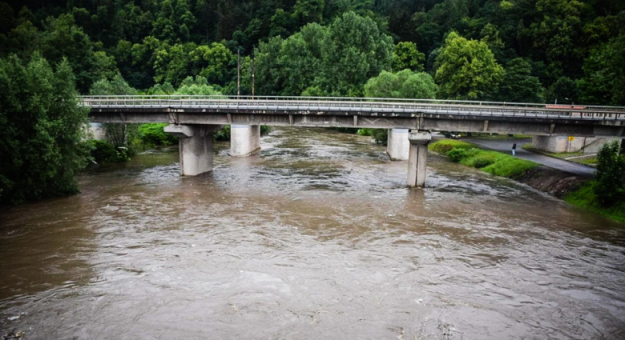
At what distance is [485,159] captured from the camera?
60438 mm

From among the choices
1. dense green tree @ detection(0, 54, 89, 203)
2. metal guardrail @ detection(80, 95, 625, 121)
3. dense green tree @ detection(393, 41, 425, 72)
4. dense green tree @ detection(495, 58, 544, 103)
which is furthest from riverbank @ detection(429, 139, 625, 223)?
dense green tree @ detection(393, 41, 425, 72)

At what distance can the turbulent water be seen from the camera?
64.1ft

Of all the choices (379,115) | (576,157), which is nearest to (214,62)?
(379,115)

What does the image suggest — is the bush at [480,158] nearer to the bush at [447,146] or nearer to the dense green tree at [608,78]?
the bush at [447,146]

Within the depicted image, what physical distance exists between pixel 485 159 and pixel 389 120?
20.2 meters

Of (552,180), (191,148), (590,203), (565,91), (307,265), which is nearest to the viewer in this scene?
(307,265)

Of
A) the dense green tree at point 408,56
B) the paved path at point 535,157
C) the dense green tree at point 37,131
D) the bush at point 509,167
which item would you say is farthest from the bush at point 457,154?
the dense green tree at point 408,56

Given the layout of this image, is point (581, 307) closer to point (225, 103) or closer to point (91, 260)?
point (91, 260)

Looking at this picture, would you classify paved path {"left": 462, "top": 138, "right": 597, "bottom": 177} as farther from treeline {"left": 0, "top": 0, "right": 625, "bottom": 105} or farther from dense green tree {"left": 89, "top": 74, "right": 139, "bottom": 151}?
dense green tree {"left": 89, "top": 74, "right": 139, "bottom": 151}

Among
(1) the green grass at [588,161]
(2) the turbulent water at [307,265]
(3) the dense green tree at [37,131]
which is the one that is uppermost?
(3) the dense green tree at [37,131]

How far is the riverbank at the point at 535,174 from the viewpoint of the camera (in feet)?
129

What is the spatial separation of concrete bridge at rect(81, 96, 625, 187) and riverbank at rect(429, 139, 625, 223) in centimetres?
531

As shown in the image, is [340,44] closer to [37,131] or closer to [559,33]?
[559,33]

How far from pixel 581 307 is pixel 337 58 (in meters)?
84.1
